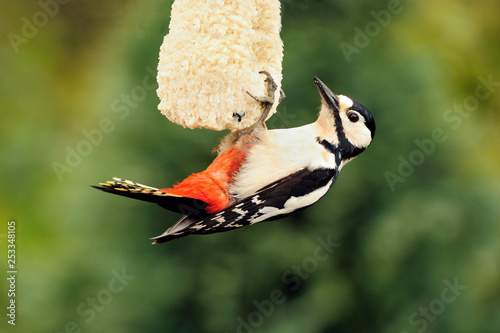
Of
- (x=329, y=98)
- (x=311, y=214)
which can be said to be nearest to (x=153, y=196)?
(x=329, y=98)

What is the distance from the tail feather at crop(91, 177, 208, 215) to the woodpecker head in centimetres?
58

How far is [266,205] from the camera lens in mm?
2125

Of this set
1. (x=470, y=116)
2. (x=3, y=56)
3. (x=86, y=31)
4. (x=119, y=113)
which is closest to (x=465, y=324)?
(x=470, y=116)

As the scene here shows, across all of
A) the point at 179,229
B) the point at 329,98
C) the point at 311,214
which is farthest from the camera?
the point at 311,214

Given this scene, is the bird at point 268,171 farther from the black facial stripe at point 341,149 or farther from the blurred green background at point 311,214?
the blurred green background at point 311,214

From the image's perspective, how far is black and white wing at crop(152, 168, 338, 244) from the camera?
79.0 inches

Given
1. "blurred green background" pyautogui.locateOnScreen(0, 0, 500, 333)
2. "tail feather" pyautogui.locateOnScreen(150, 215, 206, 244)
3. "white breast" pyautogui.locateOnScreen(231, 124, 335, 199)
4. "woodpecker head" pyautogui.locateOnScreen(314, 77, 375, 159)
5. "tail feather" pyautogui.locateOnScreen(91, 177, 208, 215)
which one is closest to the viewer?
"tail feather" pyautogui.locateOnScreen(91, 177, 208, 215)

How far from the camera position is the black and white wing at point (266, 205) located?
2.01 metres

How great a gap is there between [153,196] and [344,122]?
831 mm

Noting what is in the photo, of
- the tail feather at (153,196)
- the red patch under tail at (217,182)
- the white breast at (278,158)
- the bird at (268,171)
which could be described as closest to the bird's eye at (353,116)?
the bird at (268,171)

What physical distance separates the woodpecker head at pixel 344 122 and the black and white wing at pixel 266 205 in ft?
0.41

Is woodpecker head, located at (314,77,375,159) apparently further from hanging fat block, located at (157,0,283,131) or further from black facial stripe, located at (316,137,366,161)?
hanging fat block, located at (157,0,283,131)

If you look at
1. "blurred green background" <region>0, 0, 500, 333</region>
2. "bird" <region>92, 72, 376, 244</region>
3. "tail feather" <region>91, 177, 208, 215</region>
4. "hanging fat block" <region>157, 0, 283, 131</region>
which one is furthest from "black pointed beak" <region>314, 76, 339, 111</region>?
"blurred green background" <region>0, 0, 500, 333</region>

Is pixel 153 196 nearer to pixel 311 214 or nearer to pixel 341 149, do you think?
pixel 341 149
